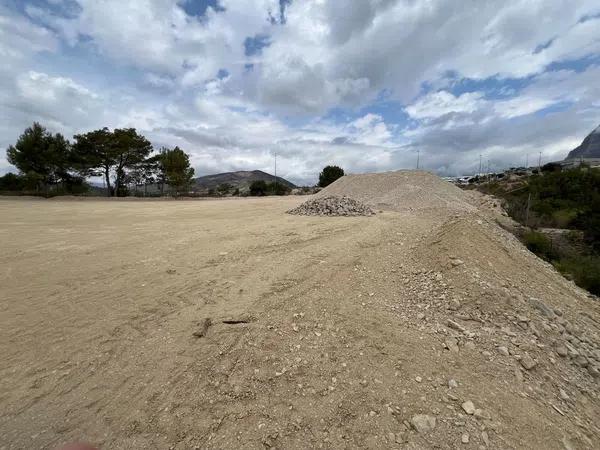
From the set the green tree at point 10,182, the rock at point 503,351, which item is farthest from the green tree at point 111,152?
the rock at point 503,351

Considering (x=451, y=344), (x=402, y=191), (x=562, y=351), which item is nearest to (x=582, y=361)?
(x=562, y=351)

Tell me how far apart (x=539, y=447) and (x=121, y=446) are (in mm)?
3237

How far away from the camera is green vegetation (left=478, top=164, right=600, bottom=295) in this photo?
25.3 feet

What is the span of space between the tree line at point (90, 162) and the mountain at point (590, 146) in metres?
148

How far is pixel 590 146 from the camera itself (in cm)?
11794

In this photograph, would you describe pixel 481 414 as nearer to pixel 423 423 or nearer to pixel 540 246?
pixel 423 423

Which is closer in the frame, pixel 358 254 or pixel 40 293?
pixel 40 293

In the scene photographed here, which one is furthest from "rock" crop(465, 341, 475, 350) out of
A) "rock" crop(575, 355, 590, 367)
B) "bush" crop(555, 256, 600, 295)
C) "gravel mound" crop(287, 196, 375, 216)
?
"gravel mound" crop(287, 196, 375, 216)

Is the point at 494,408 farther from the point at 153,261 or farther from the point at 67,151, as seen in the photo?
the point at 67,151

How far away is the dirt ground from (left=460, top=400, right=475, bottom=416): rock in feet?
0.10

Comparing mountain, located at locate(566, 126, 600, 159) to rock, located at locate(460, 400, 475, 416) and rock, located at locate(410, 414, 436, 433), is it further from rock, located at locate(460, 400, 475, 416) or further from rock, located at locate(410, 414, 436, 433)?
rock, located at locate(410, 414, 436, 433)

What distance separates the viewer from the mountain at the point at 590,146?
112 metres

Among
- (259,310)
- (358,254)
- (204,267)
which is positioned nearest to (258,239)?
(204,267)

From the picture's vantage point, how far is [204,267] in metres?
5.68
